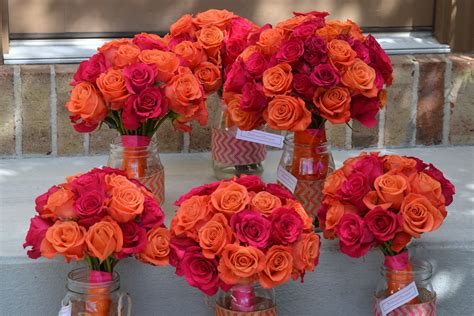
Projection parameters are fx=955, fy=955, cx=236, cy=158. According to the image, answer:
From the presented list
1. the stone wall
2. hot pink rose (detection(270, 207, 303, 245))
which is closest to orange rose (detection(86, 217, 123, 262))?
hot pink rose (detection(270, 207, 303, 245))

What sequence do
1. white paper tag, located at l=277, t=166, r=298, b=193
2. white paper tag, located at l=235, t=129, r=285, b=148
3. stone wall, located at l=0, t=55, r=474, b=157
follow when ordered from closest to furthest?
white paper tag, located at l=277, t=166, r=298, b=193
white paper tag, located at l=235, t=129, r=285, b=148
stone wall, located at l=0, t=55, r=474, b=157

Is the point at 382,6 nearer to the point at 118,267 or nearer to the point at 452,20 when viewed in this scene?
the point at 452,20

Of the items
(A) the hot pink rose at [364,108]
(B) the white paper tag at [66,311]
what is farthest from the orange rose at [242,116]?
(B) the white paper tag at [66,311]

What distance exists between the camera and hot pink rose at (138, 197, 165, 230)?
2.06 meters

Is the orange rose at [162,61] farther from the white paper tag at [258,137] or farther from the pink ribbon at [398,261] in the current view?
the pink ribbon at [398,261]

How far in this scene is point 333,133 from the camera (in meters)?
3.29

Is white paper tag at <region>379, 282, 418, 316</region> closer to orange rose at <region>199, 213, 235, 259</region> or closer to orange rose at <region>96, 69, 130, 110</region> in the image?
orange rose at <region>199, 213, 235, 259</region>

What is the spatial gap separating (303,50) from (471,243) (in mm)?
681

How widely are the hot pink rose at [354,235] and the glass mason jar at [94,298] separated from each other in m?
0.51

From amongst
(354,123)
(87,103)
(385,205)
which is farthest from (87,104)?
(354,123)

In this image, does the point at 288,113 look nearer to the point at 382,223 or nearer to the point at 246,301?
the point at 382,223

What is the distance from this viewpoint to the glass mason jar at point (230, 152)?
2.77 meters

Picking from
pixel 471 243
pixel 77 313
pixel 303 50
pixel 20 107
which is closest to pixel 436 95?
pixel 471 243

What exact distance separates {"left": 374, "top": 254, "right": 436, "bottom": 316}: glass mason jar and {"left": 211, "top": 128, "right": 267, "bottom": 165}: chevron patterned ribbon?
26.1 inches
